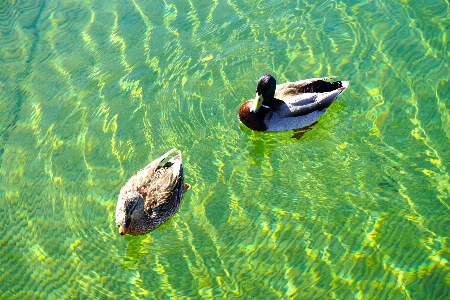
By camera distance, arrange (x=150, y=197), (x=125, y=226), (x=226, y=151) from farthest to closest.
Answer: (x=226, y=151), (x=150, y=197), (x=125, y=226)

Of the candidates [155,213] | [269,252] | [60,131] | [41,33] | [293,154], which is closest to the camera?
[269,252]

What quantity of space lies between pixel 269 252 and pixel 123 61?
4.48 metres

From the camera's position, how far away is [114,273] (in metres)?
6.22

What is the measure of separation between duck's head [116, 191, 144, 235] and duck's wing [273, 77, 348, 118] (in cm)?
231

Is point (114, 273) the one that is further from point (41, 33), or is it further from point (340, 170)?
point (41, 33)

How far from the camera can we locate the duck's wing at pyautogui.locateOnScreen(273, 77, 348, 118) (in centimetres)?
760

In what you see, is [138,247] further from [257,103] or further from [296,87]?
[296,87]

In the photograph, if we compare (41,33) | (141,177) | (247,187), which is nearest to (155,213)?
(141,177)

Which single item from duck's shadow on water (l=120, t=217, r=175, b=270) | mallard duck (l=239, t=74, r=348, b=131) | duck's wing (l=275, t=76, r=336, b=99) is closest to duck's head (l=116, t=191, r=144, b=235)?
duck's shadow on water (l=120, t=217, r=175, b=270)

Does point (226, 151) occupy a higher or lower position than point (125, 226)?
lower

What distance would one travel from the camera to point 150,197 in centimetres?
682

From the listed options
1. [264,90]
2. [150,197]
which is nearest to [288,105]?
[264,90]

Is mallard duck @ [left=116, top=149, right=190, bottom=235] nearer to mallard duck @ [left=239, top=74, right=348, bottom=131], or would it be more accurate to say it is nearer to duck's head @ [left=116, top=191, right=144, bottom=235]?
duck's head @ [left=116, top=191, right=144, bottom=235]

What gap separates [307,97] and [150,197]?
2.50 meters
